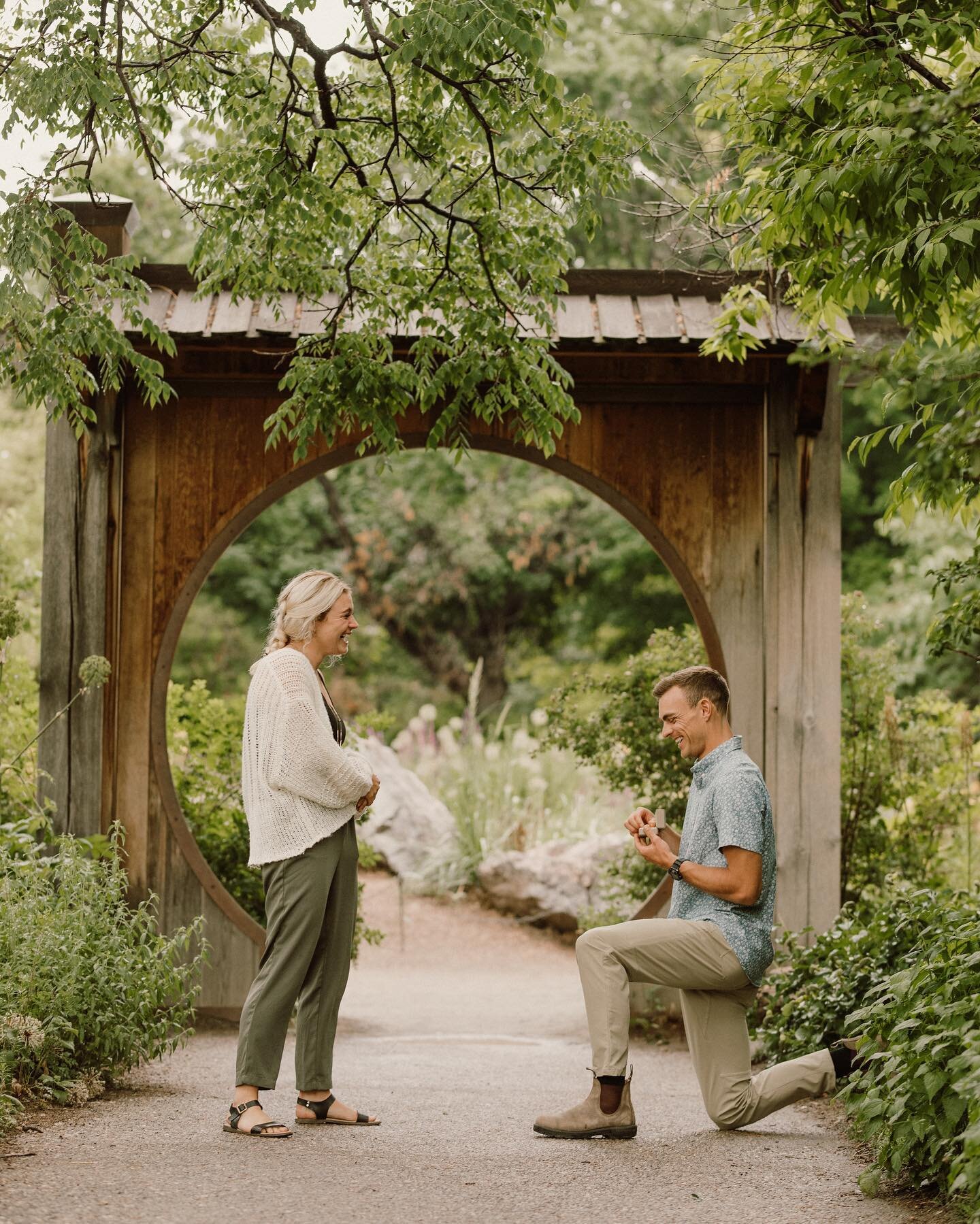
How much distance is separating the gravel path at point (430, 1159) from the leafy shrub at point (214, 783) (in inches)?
45.7

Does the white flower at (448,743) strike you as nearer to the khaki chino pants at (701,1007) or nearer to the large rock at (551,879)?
the large rock at (551,879)

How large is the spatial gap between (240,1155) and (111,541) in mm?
3232

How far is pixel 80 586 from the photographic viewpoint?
227 inches

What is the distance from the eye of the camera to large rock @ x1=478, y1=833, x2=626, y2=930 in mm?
10219

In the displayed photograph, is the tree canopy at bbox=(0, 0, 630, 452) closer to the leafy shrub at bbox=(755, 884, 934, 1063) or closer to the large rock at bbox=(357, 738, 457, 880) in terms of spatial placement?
the leafy shrub at bbox=(755, 884, 934, 1063)

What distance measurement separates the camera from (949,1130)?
2822 mm

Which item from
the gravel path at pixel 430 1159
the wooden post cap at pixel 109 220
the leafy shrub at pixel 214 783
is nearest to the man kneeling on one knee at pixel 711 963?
the gravel path at pixel 430 1159

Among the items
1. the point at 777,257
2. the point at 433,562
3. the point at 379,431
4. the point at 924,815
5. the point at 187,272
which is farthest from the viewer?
the point at 433,562

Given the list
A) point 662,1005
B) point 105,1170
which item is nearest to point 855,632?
point 662,1005

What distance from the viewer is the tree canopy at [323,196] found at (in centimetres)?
410

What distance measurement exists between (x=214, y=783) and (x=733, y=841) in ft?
12.0

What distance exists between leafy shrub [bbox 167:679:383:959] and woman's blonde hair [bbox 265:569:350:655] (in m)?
2.88

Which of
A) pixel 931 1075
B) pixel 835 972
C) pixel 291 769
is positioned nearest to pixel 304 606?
pixel 291 769

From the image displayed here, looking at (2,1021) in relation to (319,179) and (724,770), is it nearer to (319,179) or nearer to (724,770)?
(724,770)
